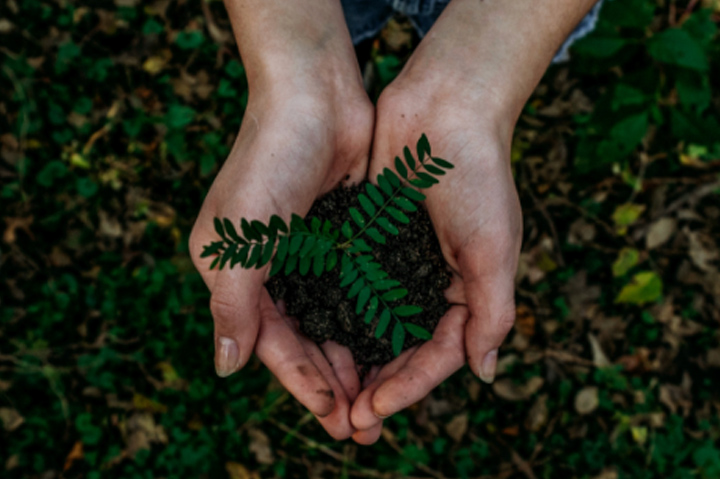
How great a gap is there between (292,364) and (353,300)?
40 cm

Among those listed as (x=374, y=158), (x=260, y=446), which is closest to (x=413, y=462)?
(x=260, y=446)

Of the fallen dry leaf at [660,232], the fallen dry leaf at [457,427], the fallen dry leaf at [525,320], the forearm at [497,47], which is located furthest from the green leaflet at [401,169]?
the fallen dry leaf at [660,232]

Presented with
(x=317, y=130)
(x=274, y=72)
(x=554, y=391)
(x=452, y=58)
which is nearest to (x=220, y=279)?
(x=317, y=130)

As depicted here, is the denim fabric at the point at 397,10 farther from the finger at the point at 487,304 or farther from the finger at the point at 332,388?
the finger at the point at 332,388

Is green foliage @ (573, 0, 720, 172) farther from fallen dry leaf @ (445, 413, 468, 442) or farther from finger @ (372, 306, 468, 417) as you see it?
fallen dry leaf @ (445, 413, 468, 442)

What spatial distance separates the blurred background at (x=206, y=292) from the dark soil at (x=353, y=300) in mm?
1220

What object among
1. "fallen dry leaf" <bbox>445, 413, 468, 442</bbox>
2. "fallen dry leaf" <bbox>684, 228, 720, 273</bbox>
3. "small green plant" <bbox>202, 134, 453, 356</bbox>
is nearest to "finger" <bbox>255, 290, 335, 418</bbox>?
"small green plant" <bbox>202, 134, 453, 356</bbox>

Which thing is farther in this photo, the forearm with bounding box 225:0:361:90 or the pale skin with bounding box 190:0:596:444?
the forearm with bounding box 225:0:361:90

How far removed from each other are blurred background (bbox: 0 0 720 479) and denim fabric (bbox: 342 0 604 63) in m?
0.36

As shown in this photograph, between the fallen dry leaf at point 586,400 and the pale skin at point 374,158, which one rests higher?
the pale skin at point 374,158

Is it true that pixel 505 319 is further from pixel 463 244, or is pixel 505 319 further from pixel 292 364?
pixel 292 364

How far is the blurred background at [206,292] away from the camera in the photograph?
11.8ft

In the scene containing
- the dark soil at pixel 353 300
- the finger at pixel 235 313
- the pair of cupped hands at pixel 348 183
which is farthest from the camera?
the dark soil at pixel 353 300

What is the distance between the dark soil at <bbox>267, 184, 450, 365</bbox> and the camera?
250 centimetres
